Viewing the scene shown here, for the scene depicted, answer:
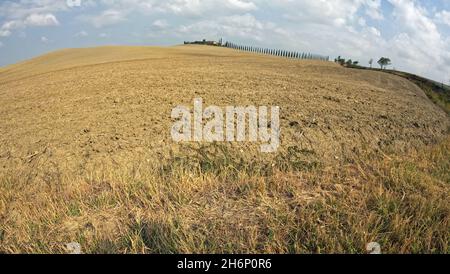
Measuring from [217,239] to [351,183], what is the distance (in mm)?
3019

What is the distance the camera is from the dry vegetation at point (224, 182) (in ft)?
16.9

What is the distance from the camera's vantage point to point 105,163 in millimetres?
8352

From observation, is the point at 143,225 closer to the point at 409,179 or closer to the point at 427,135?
the point at 409,179

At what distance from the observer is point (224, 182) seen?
7.04 m

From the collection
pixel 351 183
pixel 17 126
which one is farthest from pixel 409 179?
pixel 17 126

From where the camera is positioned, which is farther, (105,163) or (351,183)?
(105,163)

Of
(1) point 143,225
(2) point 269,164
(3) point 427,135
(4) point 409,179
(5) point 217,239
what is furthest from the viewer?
(3) point 427,135

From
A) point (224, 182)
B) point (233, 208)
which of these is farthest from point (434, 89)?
point (233, 208)
